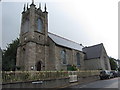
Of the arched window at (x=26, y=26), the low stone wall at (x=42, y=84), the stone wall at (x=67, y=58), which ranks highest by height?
the arched window at (x=26, y=26)

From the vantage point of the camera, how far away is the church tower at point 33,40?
1055 inches

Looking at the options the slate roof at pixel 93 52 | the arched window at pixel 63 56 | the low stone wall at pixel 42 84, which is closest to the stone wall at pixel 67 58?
the arched window at pixel 63 56

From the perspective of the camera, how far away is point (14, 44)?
134 ft

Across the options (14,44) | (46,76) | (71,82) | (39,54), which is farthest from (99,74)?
(14,44)

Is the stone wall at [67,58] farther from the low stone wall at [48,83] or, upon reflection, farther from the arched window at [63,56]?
the low stone wall at [48,83]

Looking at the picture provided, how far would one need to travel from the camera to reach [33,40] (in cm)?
2770

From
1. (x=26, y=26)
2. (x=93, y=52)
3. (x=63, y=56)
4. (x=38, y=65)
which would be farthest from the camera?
(x=93, y=52)

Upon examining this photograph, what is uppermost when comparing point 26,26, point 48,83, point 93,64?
point 26,26

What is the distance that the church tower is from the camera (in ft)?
87.9

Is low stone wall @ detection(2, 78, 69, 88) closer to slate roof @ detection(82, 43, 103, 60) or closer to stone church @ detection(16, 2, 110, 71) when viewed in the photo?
stone church @ detection(16, 2, 110, 71)

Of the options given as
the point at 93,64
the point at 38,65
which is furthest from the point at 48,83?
the point at 93,64

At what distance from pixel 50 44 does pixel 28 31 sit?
5.63 m

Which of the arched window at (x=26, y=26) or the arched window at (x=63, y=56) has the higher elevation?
the arched window at (x=26, y=26)

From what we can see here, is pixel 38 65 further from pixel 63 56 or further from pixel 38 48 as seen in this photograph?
pixel 63 56
